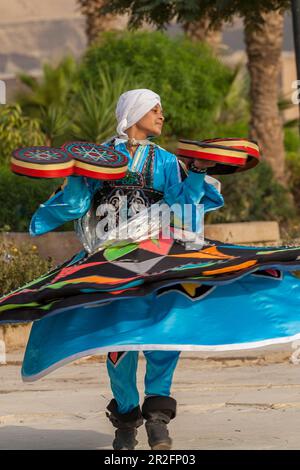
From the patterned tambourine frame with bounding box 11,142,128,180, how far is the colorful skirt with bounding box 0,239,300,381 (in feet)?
1.40

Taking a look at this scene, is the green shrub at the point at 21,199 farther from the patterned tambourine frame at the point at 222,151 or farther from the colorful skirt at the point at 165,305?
the colorful skirt at the point at 165,305

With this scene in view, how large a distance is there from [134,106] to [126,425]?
1602 millimetres

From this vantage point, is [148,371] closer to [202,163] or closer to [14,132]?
[202,163]

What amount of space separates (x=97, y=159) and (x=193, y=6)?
31.9 ft

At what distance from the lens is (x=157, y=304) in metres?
5.71

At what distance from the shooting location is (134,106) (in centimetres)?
635

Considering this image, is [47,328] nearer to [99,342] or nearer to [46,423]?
[99,342]

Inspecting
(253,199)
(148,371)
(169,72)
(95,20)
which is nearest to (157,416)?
(148,371)

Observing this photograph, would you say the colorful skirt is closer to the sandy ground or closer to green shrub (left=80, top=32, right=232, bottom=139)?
the sandy ground

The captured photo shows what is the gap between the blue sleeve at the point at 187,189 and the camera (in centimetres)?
609

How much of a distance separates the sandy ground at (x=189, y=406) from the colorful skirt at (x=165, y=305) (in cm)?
89

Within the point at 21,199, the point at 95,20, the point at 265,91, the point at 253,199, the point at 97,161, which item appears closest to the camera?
the point at 97,161

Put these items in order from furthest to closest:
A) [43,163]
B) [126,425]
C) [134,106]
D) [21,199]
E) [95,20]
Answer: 1. [95,20]
2. [21,199]
3. [134,106]
4. [126,425]
5. [43,163]

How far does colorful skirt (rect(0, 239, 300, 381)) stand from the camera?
5.59 meters
